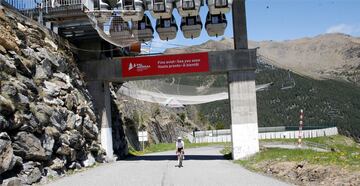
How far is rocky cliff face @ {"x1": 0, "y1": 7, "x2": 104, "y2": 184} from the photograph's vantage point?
49.2 feet

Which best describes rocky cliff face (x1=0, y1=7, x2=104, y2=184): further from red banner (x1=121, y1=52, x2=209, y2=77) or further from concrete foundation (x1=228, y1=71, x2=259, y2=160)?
concrete foundation (x1=228, y1=71, x2=259, y2=160)

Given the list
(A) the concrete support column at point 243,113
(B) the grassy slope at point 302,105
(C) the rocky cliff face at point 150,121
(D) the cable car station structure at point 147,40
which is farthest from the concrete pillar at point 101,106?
(B) the grassy slope at point 302,105

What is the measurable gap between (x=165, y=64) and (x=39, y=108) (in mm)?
10763

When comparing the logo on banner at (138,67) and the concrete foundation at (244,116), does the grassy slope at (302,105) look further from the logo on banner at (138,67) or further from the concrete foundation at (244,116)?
the concrete foundation at (244,116)

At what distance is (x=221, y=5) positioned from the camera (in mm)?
23547

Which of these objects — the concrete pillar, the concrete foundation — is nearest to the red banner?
the concrete pillar

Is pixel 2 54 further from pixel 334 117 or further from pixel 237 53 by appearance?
pixel 334 117

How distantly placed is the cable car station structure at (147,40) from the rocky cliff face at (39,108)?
5.34 feet

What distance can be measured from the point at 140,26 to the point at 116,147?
10.8 meters

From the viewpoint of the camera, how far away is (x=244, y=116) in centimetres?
2650

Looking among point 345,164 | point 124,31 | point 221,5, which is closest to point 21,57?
point 124,31

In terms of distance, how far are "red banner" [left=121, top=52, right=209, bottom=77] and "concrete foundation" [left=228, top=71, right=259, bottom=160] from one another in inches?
79.2

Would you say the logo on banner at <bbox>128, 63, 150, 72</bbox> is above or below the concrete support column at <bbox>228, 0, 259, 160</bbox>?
above

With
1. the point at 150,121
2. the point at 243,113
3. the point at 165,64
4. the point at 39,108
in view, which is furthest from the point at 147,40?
the point at 150,121
